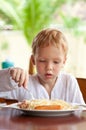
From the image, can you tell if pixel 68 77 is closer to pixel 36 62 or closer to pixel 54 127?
pixel 36 62

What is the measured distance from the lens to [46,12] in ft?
14.5

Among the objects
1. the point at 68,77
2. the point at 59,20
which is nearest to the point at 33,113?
the point at 68,77

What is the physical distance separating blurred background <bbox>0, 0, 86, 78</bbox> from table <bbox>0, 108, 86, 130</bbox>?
10.6 feet

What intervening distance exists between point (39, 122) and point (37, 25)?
139 inches

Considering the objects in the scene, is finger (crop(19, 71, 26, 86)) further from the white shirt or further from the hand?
the white shirt

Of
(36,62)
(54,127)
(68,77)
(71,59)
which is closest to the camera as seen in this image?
(54,127)

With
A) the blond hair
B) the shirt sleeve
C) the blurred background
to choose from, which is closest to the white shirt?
the shirt sleeve

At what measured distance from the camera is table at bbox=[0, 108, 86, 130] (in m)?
0.89

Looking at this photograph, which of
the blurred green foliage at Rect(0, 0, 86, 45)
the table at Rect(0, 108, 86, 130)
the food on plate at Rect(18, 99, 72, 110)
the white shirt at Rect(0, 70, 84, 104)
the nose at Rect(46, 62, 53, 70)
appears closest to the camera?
the table at Rect(0, 108, 86, 130)

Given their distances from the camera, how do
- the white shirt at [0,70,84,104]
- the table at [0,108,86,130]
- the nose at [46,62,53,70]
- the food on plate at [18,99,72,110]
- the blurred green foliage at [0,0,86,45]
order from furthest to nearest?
1. the blurred green foliage at [0,0,86,45]
2. the white shirt at [0,70,84,104]
3. the nose at [46,62,53,70]
4. the food on plate at [18,99,72,110]
5. the table at [0,108,86,130]

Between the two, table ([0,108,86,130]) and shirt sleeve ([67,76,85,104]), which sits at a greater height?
shirt sleeve ([67,76,85,104])

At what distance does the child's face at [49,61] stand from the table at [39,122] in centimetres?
25

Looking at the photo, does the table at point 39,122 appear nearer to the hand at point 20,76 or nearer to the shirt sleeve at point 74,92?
the hand at point 20,76

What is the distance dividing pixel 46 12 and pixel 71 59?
0.73m
